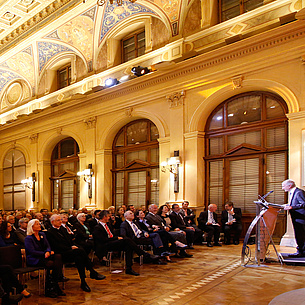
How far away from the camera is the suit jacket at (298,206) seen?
6.54 meters

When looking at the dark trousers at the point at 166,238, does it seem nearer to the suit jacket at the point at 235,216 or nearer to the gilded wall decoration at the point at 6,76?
the suit jacket at the point at 235,216

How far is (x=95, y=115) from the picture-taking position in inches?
564

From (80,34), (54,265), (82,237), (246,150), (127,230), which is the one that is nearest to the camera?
(54,265)

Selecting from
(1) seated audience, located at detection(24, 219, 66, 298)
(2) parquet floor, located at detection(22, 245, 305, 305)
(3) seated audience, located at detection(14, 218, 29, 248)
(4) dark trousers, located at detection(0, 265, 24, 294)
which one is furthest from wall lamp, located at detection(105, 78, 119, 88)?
(4) dark trousers, located at detection(0, 265, 24, 294)

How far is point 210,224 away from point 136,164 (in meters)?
4.61

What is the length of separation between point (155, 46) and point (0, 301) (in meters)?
9.60

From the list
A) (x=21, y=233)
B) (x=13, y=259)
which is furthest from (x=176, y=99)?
(x=13, y=259)

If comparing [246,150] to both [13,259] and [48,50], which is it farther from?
[48,50]

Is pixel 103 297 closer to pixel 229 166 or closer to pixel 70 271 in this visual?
pixel 70 271

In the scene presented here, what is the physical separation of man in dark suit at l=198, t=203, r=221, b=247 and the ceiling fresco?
5858 mm

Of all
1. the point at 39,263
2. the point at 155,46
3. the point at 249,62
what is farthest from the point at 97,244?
the point at 155,46

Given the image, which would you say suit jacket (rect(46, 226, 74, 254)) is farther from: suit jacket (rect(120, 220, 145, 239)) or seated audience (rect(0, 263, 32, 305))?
suit jacket (rect(120, 220, 145, 239))

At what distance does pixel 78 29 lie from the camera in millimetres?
13758

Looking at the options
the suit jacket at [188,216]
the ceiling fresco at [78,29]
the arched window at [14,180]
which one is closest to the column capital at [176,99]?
the ceiling fresco at [78,29]
